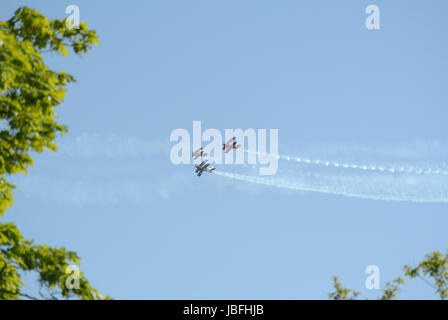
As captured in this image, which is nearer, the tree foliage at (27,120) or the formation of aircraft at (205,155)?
the tree foliage at (27,120)

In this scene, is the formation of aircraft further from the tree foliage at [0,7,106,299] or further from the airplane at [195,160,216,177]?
the tree foliage at [0,7,106,299]

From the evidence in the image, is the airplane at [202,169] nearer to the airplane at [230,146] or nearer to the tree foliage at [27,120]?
the airplane at [230,146]

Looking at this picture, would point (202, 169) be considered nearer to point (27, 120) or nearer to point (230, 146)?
point (230, 146)

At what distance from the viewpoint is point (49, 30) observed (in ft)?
58.8

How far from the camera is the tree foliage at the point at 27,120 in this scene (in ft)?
46.7

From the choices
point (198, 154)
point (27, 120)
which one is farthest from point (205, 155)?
point (27, 120)

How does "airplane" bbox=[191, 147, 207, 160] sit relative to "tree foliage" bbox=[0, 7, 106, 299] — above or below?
above

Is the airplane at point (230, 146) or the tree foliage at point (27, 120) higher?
the airplane at point (230, 146)

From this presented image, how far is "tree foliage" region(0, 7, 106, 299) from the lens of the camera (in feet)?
46.7

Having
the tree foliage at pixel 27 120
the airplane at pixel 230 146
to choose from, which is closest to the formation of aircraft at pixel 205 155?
the airplane at pixel 230 146

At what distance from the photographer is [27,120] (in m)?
15.5

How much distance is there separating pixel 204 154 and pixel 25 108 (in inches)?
1719

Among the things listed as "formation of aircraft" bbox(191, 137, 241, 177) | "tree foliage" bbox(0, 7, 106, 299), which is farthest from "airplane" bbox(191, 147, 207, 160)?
"tree foliage" bbox(0, 7, 106, 299)
